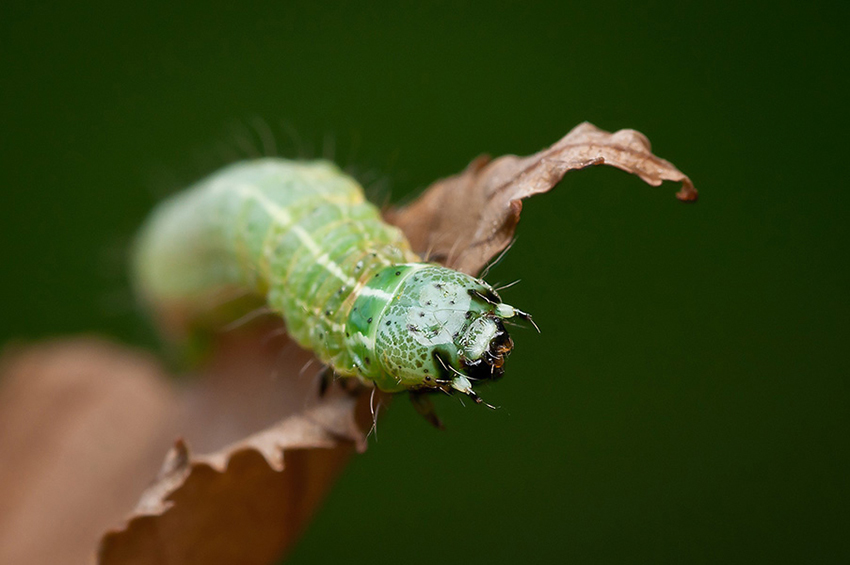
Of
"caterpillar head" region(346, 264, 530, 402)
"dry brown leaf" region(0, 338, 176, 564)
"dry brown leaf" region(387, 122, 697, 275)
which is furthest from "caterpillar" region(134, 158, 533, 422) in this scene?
"dry brown leaf" region(0, 338, 176, 564)

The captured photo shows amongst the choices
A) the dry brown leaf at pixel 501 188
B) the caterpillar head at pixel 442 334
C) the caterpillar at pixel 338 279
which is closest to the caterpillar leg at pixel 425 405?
the caterpillar at pixel 338 279

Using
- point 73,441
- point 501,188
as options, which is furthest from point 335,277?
point 73,441

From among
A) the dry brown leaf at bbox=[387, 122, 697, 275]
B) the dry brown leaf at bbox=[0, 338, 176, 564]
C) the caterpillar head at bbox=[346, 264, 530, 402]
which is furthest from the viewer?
the dry brown leaf at bbox=[0, 338, 176, 564]

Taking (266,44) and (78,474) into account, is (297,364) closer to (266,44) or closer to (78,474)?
(78,474)

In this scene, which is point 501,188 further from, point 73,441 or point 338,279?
point 73,441

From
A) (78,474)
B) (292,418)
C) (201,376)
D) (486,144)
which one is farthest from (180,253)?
(486,144)

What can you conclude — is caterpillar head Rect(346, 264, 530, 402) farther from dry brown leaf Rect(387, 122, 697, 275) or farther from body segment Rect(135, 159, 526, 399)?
dry brown leaf Rect(387, 122, 697, 275)

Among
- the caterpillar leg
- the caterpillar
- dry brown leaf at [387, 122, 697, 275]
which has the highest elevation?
dry brown leaf at [387, 122, 697, 275]
